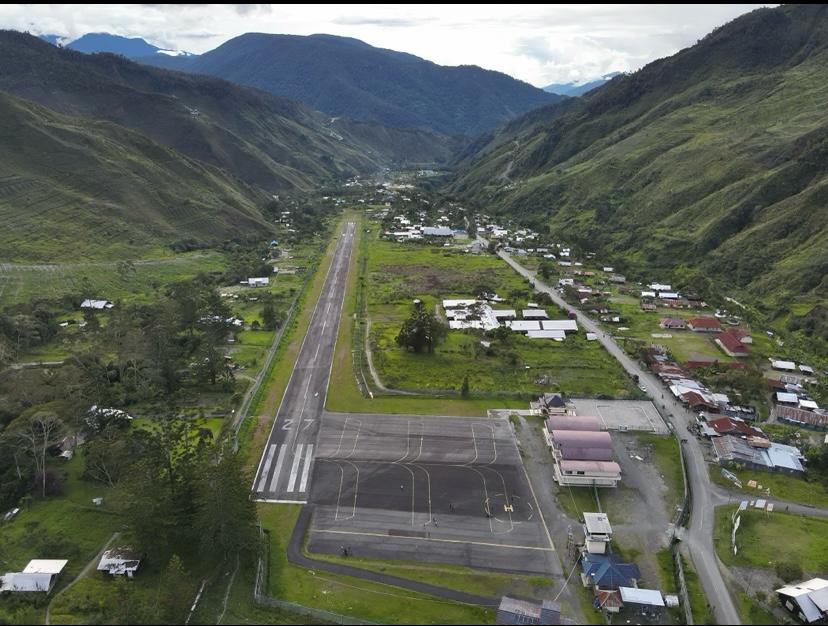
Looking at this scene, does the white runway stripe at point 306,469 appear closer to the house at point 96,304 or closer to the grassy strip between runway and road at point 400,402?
the grassy strip between runway and road at point 400,402

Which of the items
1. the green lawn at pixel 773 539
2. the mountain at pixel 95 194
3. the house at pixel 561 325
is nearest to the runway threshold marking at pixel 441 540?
the green lawn at pixel 773 539

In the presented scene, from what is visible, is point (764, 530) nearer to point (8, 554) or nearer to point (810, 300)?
point (8, 554)

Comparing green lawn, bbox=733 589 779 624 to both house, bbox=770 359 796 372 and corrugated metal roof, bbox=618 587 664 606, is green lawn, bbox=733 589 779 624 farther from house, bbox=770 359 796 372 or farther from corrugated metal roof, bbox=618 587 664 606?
house, bbox=770 359 796 372

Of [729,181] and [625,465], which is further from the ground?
[729,181]

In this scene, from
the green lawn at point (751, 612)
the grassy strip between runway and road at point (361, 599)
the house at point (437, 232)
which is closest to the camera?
the grassy strip between runway and road at point (361, 599)

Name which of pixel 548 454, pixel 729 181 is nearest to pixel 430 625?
pixel 548 454

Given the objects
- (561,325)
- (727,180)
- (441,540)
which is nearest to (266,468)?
(441,540)

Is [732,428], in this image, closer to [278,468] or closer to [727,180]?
[278,468]
